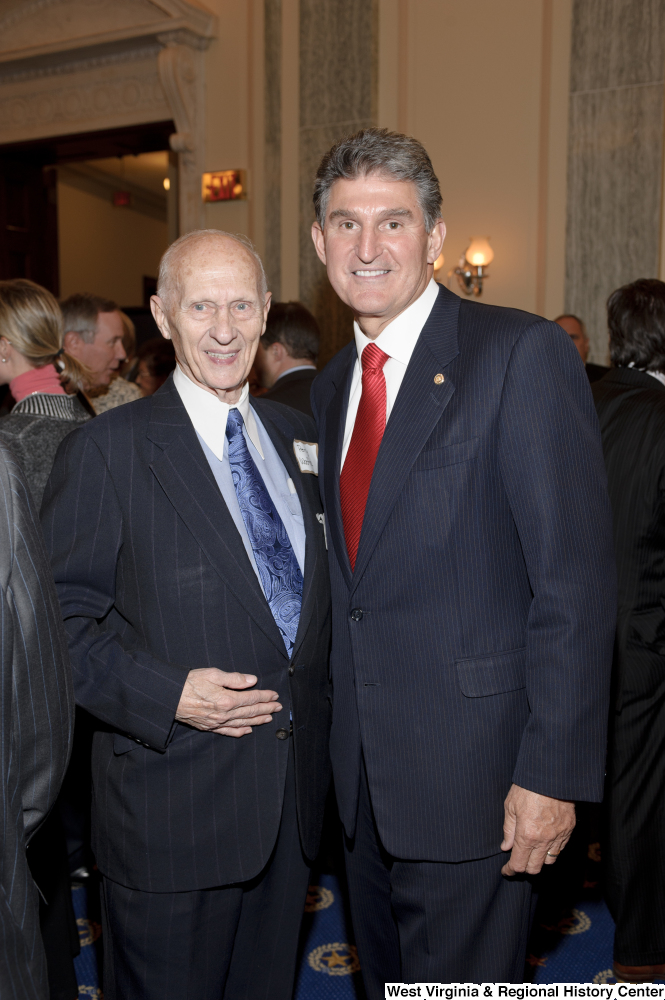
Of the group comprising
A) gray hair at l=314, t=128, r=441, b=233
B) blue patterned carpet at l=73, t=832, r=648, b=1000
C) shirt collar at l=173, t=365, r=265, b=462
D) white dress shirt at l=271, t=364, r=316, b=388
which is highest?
gray hair at l=314, t=128, r=441, b=233

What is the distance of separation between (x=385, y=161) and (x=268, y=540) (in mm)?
782

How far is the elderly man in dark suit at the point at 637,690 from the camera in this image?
8.29 ft

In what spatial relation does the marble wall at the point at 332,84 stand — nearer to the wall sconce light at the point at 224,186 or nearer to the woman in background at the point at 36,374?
the wall sconce light at the point at 224,186

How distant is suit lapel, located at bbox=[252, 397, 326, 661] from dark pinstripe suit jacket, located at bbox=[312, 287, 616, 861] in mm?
92

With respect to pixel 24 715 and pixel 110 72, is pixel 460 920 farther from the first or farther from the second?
pixel 110 72

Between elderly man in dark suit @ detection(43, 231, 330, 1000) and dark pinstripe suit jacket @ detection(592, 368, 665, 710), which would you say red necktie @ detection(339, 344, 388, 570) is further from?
dark pinstripe suit jacket @ detection(592, 368, 665, 710)

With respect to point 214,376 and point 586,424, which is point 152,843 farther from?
point 586,424

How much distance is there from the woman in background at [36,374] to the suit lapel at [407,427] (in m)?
1.30

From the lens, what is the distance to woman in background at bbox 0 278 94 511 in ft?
8.34

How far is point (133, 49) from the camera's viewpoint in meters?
7.61

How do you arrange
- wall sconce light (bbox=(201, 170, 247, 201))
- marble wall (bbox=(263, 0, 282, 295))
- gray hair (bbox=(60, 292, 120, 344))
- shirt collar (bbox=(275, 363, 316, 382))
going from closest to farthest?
gray hair (bbox=(60, 292, 120, 344)), shirt collar (bbox=(275, 363, 316, 382)), marble wall (bbox=(263, 0, 282, 295)), wall sconce light (bbox=(201, 170, 247, 201))

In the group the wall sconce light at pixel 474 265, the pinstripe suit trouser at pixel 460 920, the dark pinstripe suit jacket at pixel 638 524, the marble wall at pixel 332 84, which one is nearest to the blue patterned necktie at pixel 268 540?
the pinstripe suit trouser at pixel 460 920

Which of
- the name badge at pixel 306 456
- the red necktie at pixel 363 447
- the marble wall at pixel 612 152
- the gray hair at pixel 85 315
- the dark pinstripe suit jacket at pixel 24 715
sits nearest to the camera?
the dark pinstripe suit jacket at pixel 24 715

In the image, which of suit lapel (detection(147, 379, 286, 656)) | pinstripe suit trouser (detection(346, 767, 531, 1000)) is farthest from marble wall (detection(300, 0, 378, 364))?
pinstripe suit trouser (detection(346, 767, 531, 1000))
